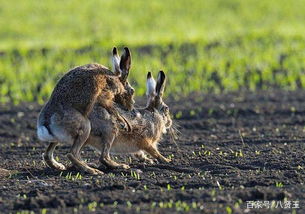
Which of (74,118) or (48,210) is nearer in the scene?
(48,210)

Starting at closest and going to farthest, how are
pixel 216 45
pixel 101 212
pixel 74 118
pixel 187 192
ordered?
pixel 101 212 → pixel 187 192 → pixel 74 118 → pixel 216 45

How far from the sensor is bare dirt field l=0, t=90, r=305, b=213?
24.9 feet

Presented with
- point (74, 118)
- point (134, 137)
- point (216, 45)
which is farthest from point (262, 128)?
point (216, 45)

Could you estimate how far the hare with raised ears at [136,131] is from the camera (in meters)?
9.94

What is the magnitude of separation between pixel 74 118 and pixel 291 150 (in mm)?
3099

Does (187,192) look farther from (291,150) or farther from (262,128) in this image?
(262,128)

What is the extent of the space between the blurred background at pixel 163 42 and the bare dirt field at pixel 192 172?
12.1 feet

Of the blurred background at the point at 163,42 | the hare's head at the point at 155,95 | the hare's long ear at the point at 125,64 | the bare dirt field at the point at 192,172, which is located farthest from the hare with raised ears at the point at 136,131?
the blurred background at the point at 163,42

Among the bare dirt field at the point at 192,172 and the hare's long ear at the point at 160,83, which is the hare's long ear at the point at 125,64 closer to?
the hare's long ear at the point at 160,83

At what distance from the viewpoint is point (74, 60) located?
2211cm

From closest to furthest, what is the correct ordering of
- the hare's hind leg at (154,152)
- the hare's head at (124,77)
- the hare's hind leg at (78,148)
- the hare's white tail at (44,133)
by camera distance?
the hare's white tail at (44,133), the hare's hind leg at (78,148), the hare's head at (124,77), the hare's hind leg at (154,152)

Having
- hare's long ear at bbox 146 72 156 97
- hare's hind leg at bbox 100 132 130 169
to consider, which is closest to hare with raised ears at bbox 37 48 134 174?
hare's hind leg at bbox 100 132 130 169

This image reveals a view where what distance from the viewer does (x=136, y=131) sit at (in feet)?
34.9

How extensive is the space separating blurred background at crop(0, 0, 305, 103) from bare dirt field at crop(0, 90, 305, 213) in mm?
3702
